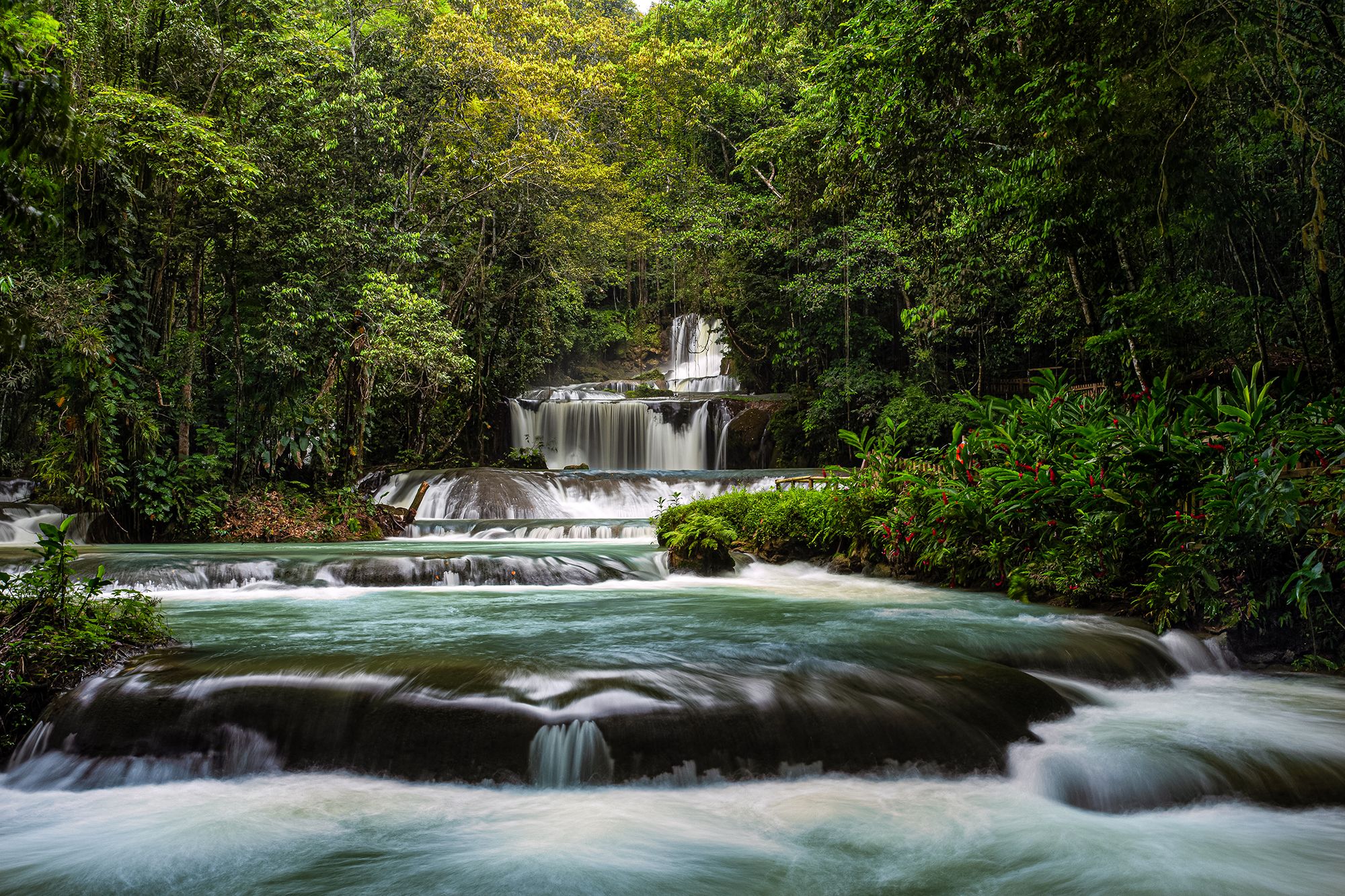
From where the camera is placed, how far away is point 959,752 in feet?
13.1

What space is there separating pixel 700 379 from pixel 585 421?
6.06 metres

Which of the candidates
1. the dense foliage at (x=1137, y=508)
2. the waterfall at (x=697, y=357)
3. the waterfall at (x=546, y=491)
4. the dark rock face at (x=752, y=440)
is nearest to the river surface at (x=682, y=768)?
the dense foliage at (x=1137, y=508)

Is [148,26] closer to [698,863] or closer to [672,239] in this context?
[672,239]

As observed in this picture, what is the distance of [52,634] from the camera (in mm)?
4344

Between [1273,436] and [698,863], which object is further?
[1273,436]

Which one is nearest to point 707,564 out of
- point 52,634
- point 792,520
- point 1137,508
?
point 792,520

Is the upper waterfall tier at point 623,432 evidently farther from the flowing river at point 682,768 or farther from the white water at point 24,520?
the flowing river at point 682,768

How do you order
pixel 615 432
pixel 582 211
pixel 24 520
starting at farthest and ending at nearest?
pixel 615 432 < pixel 582 211 < pixel 24 520

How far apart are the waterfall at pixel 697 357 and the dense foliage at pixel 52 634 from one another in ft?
79.3

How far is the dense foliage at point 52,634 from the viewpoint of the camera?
13.3ft

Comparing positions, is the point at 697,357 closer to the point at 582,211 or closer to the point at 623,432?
the point at 623,432

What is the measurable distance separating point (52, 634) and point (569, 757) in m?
2.90

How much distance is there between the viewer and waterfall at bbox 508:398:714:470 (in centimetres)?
2330

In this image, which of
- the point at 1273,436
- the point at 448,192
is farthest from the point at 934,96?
the point at 448,192
